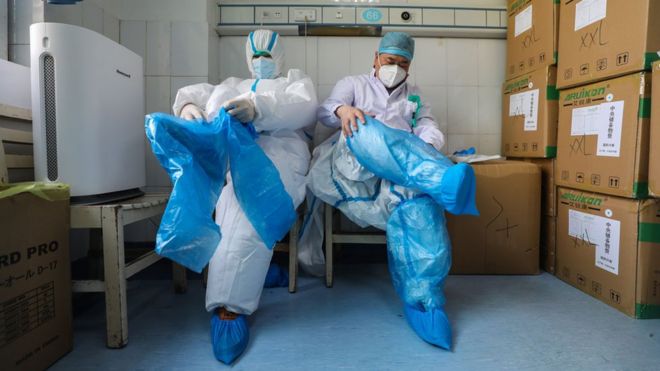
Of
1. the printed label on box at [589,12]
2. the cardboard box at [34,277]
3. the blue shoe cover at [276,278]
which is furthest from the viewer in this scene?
the blue shoe cover at [276,278]

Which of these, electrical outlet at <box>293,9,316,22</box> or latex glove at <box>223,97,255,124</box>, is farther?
electrical outlet at <box>293,9,316,22</box>

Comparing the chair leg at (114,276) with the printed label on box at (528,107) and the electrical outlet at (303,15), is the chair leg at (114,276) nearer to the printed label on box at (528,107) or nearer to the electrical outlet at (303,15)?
the electrical outlet at (303,15)

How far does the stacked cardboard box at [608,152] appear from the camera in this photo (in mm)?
1130

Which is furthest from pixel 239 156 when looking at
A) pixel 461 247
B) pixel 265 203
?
pixel 461 247

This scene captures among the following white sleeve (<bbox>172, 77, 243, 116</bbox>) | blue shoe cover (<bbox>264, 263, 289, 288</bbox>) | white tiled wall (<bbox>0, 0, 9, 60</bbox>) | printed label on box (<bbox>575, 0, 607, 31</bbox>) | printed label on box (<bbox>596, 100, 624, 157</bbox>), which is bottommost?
blue shoe cover (<bbox>264, 263, 289, 288</bbox>)

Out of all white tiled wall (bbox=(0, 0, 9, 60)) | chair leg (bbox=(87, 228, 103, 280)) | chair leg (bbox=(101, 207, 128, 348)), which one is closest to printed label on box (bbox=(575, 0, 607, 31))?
chair leg (bbox=(101, 207, 128, 348))

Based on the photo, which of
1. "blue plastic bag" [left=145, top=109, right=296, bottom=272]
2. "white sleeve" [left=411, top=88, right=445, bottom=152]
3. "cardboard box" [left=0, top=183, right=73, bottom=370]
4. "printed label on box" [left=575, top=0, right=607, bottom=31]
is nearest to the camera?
"cardboard box" [left=0, top=183, right=73, bottom=370]

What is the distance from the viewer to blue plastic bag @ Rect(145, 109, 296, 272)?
91 centimetres

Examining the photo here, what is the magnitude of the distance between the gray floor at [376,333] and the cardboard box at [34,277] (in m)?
0.10

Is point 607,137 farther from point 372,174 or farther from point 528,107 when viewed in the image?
point 372,174

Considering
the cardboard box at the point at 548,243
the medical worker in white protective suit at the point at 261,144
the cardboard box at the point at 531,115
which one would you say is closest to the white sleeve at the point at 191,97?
the medical worker in white protective suit at the point at 261,144

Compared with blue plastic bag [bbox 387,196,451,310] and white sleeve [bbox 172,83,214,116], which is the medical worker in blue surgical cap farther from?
white sleeve [bbox 172,83,214,116]

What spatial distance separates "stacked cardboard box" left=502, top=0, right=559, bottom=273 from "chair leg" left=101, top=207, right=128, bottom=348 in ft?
5.29

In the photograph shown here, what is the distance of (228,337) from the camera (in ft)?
3.19
